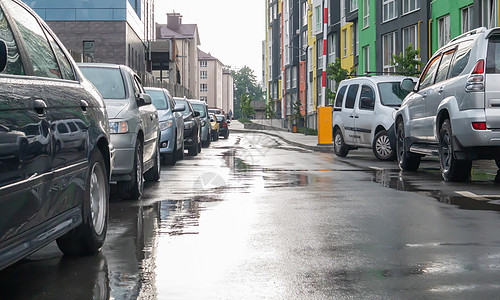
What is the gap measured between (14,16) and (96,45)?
4080 cm

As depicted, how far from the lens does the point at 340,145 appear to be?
64.8ft

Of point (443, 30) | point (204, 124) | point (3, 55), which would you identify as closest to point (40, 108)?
point (3, 55)

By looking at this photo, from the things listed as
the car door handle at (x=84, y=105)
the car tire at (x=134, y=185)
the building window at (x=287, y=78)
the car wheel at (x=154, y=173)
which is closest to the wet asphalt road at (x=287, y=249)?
the car tire at (x=134, y=185)

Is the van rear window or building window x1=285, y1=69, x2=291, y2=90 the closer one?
the van rear window

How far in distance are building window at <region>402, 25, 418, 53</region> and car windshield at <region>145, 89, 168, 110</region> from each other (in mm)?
19209

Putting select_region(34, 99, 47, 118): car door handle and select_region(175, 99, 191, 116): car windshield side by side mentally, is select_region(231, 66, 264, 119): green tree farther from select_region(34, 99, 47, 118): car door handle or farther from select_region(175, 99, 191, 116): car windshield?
select_region(34, 99, 47, 118): car door handle

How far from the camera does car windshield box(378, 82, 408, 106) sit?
1745 cm

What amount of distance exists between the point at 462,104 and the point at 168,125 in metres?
7.07

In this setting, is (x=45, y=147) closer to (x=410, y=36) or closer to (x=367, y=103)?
(x=367, y=103)

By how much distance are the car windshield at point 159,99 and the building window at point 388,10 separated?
72.1ft

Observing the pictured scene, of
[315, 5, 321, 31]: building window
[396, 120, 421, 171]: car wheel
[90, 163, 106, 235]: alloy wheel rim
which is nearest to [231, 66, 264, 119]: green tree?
[315, 5, 321, 31]: building window

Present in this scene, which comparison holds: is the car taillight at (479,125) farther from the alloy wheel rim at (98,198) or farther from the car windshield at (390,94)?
the car windshield at (390,94)

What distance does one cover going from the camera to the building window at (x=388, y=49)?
36562mm

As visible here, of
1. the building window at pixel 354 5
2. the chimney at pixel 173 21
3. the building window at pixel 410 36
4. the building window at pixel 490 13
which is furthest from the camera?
the chimney at pixel 173 21
